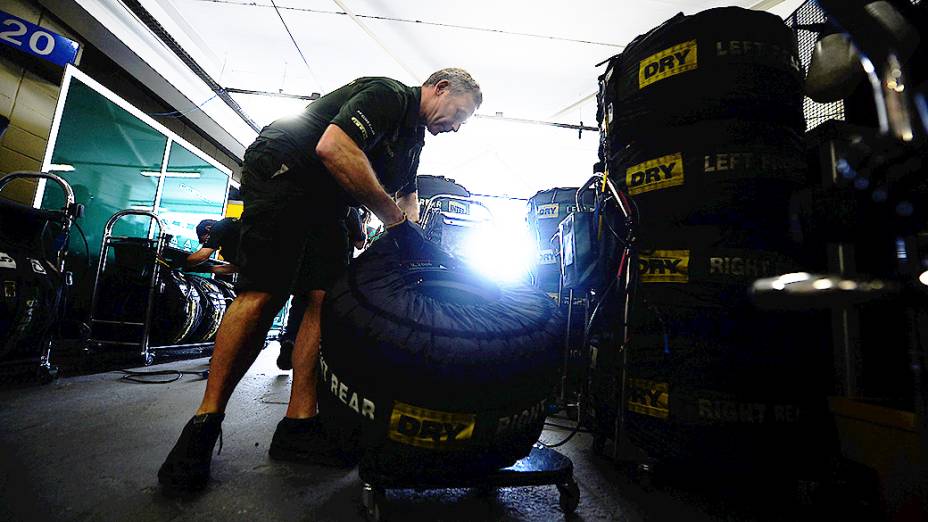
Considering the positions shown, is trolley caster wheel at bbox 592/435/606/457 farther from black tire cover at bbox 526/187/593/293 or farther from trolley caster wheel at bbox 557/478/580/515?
black tire cover at bbox 526/187/593/293

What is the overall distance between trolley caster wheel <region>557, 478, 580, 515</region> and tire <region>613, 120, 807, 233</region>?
769 mm

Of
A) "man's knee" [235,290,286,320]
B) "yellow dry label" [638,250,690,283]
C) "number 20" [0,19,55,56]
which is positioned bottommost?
"man's knee" [235,290,286,320]

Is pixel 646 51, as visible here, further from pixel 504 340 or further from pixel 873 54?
pixel 504 340

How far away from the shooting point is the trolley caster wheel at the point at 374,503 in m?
0.79

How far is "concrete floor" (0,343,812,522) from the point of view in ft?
2.70

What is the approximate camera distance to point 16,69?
3.46 metres

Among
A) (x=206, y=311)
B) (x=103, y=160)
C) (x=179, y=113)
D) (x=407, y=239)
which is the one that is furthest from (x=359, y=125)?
(x=179, y=113)

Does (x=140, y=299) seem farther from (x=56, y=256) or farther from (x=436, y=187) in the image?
(x=436, y=187)

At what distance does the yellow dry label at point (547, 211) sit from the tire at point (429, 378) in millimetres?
2347

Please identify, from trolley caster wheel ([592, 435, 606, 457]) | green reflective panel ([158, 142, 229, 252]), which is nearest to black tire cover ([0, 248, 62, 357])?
trolley caster wheel ([592, 435, 606, 457])

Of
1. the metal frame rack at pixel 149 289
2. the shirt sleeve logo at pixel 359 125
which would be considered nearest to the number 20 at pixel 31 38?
the metal frame rack at pixel 149 289

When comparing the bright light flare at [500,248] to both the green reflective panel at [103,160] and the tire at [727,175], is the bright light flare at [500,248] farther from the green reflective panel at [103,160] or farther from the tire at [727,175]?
the green reflective panel at [103,160]

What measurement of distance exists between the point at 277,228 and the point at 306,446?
0.67 m

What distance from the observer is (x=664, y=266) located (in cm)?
113
